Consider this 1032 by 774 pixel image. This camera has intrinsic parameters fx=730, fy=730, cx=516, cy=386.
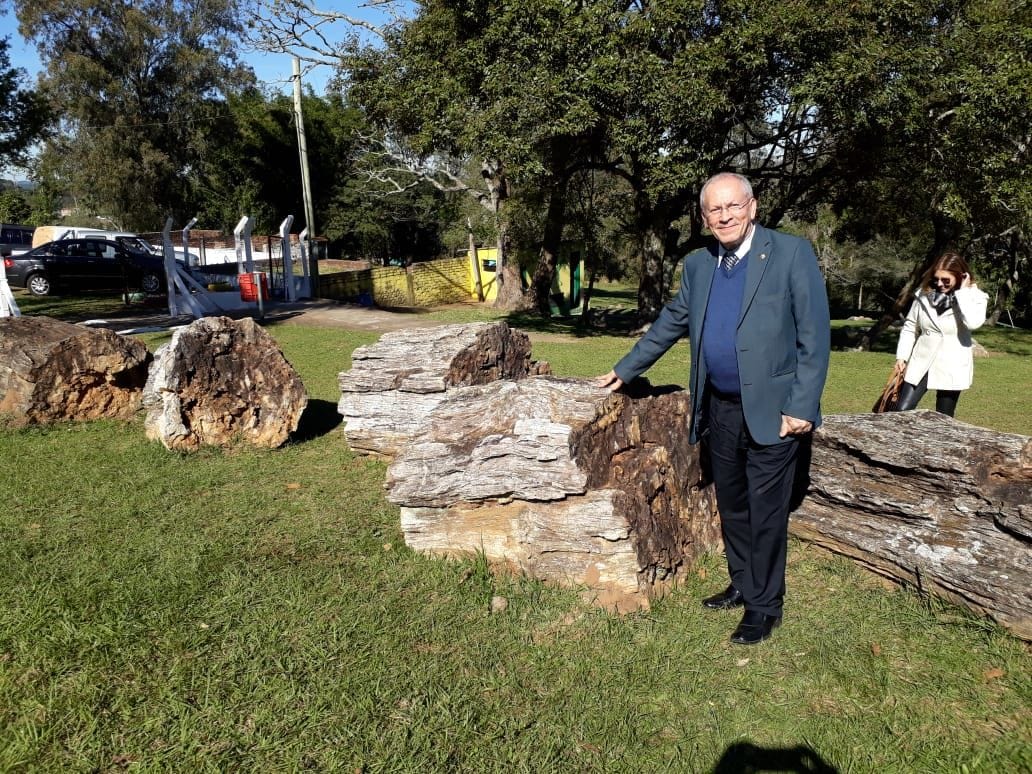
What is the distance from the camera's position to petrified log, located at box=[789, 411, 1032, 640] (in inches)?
133

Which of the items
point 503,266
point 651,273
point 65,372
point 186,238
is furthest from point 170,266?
point 651,273

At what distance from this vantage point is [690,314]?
3.57m

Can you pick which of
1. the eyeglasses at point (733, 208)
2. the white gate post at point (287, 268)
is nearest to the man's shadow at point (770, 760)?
the eyeglasses at point (733, 208)

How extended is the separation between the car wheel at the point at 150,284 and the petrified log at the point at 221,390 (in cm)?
1607

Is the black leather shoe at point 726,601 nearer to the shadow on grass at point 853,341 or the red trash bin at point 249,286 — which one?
the shadow on grass at point 853,341

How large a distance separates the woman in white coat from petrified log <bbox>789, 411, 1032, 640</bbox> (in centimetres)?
160

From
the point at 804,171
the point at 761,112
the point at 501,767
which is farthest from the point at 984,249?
the point at 501,767

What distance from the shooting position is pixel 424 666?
3102 mm

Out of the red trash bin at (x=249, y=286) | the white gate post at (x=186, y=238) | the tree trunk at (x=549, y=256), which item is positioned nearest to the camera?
the white gate post at (x=186, y=238)

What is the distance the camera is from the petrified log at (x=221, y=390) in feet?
20.0

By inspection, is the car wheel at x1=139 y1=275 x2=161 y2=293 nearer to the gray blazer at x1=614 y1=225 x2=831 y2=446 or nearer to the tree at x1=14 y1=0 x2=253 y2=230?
the tree at x1=14 y1=0 x2=253 y2=230

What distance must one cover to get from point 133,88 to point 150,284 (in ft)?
61.8

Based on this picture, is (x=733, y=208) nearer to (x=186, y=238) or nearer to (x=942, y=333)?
(x=942, y=333)

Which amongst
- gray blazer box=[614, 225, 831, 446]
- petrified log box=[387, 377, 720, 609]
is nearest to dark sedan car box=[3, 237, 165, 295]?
petrified log box=[387, 377, 720, 609]
